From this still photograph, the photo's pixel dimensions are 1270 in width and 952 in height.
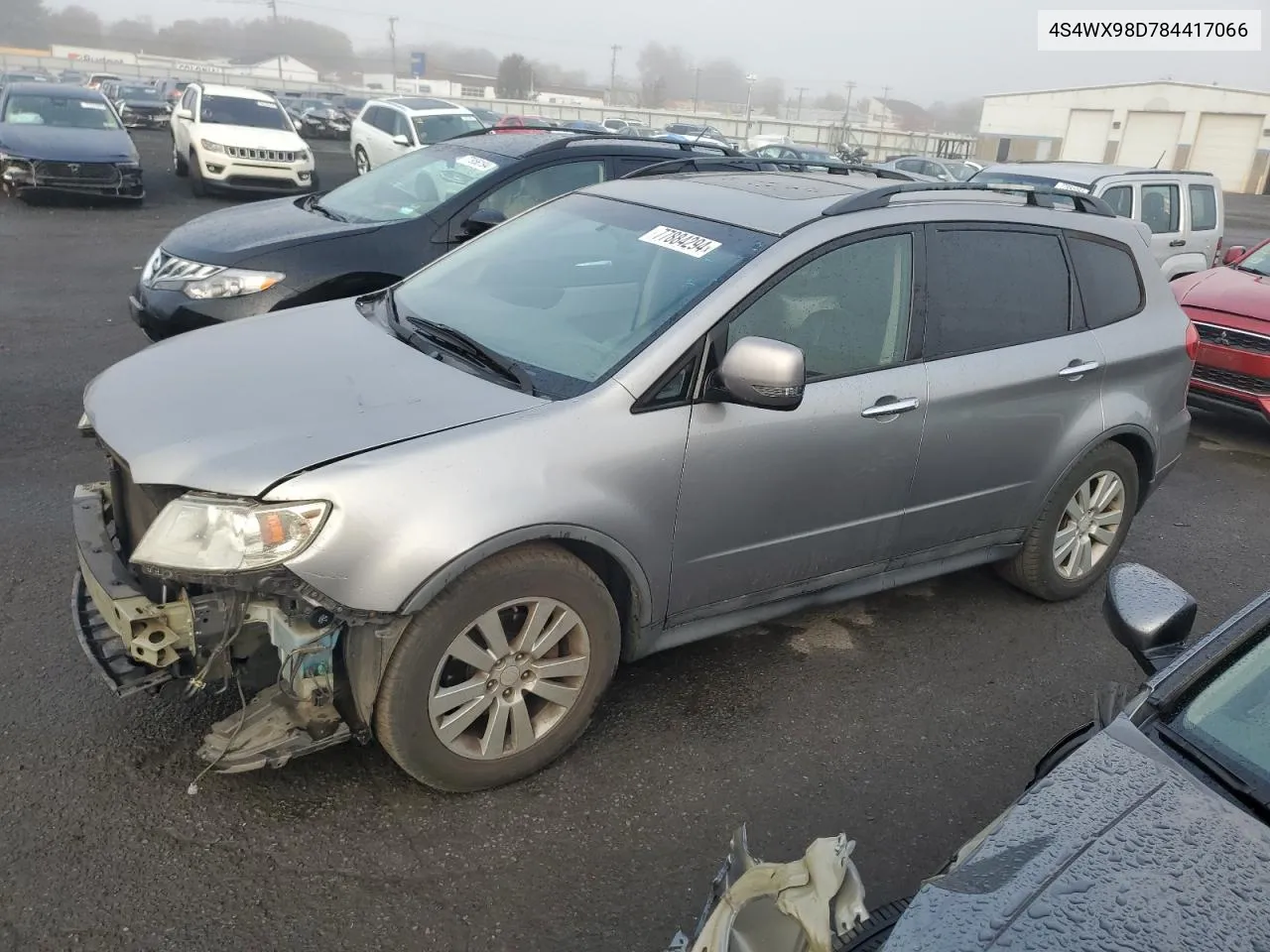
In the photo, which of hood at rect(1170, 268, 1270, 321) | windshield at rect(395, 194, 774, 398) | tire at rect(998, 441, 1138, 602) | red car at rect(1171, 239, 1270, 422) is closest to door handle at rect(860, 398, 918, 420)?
windshield at rect(395, 194, 774, 398)

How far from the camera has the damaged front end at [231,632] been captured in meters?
2.58

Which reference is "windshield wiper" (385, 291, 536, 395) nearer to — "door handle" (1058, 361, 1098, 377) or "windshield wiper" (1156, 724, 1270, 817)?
"windshield wiper" (1156, 724, 1270, 817)

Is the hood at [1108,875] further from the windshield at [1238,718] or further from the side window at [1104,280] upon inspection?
the side window at [1104,280]

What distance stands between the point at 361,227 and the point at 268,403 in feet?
11.3

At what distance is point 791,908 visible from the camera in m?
1.78

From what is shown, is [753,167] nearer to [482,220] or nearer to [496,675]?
[482,220]

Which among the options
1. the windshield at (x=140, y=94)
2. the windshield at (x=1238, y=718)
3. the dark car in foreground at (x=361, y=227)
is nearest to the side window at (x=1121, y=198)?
the dark car in foreground at (x=361, y=227)

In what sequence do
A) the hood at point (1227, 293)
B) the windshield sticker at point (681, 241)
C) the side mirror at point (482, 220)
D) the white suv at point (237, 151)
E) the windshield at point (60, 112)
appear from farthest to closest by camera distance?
the white suv at point (237, 151), the windshield at point (60, 112), the hood at point (1227, 293), the side mirror at point (482, 220), the windshield sticker at point (681, 241)

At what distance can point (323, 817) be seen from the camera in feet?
9.39

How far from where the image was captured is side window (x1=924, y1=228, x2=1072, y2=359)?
150 inches

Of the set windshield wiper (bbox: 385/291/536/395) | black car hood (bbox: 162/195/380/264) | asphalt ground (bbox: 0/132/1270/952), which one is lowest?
asphalt ground (bbox: 0/132/1270/952)

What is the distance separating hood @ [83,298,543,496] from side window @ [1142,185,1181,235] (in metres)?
9.84

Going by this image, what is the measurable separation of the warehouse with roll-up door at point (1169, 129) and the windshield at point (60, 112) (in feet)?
144

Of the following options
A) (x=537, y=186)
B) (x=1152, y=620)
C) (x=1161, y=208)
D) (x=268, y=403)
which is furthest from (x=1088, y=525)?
(x=1161, y=208)
